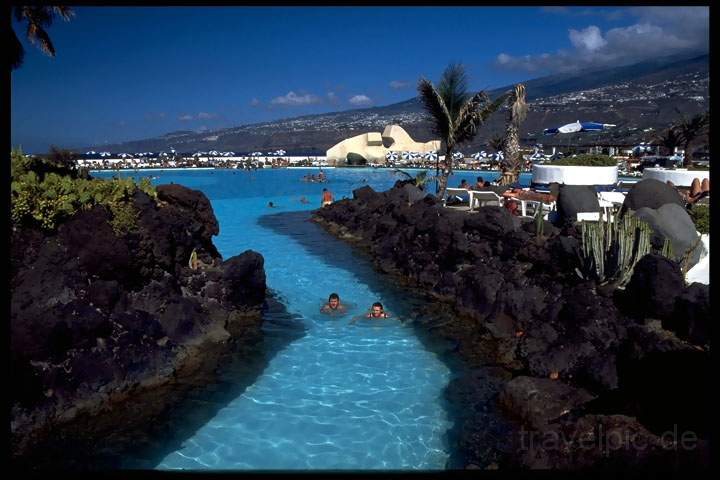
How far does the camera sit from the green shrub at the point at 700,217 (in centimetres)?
1053

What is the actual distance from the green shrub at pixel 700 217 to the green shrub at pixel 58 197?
11.0 metres

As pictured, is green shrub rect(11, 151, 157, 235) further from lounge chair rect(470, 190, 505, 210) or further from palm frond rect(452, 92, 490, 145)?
palm frond rect(452, 92, 490, 145)

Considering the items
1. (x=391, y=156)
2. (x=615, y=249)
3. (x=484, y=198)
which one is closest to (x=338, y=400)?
(x=615, y=249)

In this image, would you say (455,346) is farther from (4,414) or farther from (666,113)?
(666,113)

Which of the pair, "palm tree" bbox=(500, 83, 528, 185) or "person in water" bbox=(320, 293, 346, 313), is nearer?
"person in water" bbox=(320, 293, 346, 313)

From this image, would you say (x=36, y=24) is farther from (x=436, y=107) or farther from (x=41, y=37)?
(x=436, y=107)

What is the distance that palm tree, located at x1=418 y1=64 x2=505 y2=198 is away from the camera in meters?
20.5

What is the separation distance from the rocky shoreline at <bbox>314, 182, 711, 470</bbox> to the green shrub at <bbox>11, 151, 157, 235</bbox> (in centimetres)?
619

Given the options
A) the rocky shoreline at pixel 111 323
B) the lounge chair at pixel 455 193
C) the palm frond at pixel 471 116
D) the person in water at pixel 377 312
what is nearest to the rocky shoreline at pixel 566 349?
the person in water at pixel 377 312

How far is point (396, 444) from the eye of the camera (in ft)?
20.7

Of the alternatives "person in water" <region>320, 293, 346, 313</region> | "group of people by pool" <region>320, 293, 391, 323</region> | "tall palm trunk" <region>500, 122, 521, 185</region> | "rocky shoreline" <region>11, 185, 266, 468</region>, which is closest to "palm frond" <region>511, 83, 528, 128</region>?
"tall palm trunk" <region>500, 122, 521, 185</region>

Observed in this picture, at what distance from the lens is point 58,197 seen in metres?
Answer: 8.48

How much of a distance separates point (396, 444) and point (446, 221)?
26.7ft

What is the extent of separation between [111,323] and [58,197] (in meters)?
2.38
